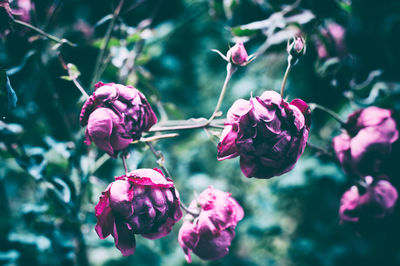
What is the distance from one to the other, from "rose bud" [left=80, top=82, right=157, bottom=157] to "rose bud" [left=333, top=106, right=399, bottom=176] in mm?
432

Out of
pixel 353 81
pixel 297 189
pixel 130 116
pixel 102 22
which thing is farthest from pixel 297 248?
pixel 102 22

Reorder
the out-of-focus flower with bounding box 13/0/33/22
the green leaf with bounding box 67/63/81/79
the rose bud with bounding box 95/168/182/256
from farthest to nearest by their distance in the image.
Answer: the out-of-focus flower with bounding box 13/0/33/22
the green leaf with bounding box 67/63/81/79
the rose bud with bounding box 95/168/182/256

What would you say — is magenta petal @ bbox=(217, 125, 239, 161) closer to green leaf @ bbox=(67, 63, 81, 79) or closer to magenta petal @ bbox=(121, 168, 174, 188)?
magenta petal @ bbox=(121, 168, 174, 188)

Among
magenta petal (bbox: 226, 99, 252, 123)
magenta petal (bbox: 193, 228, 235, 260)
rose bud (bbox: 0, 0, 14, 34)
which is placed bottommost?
magenta petal (bbox: 193, 228, 235, 260)

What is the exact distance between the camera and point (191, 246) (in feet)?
1.65

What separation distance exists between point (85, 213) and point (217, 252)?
48 centimetres

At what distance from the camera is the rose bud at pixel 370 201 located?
0.58 m

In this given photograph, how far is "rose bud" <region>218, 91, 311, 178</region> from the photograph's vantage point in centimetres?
42

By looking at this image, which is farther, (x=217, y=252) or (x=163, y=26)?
(x=163, y=26)

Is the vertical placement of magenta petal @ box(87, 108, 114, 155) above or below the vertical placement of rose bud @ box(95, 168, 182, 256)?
above

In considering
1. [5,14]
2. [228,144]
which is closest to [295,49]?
[228,144]

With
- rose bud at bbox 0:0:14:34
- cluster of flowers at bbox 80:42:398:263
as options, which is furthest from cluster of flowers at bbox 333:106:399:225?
rose bud at bbox 0:0:14:34

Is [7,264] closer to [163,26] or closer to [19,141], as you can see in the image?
[19,141]

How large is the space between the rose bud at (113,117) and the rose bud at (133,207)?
2.5 inches
